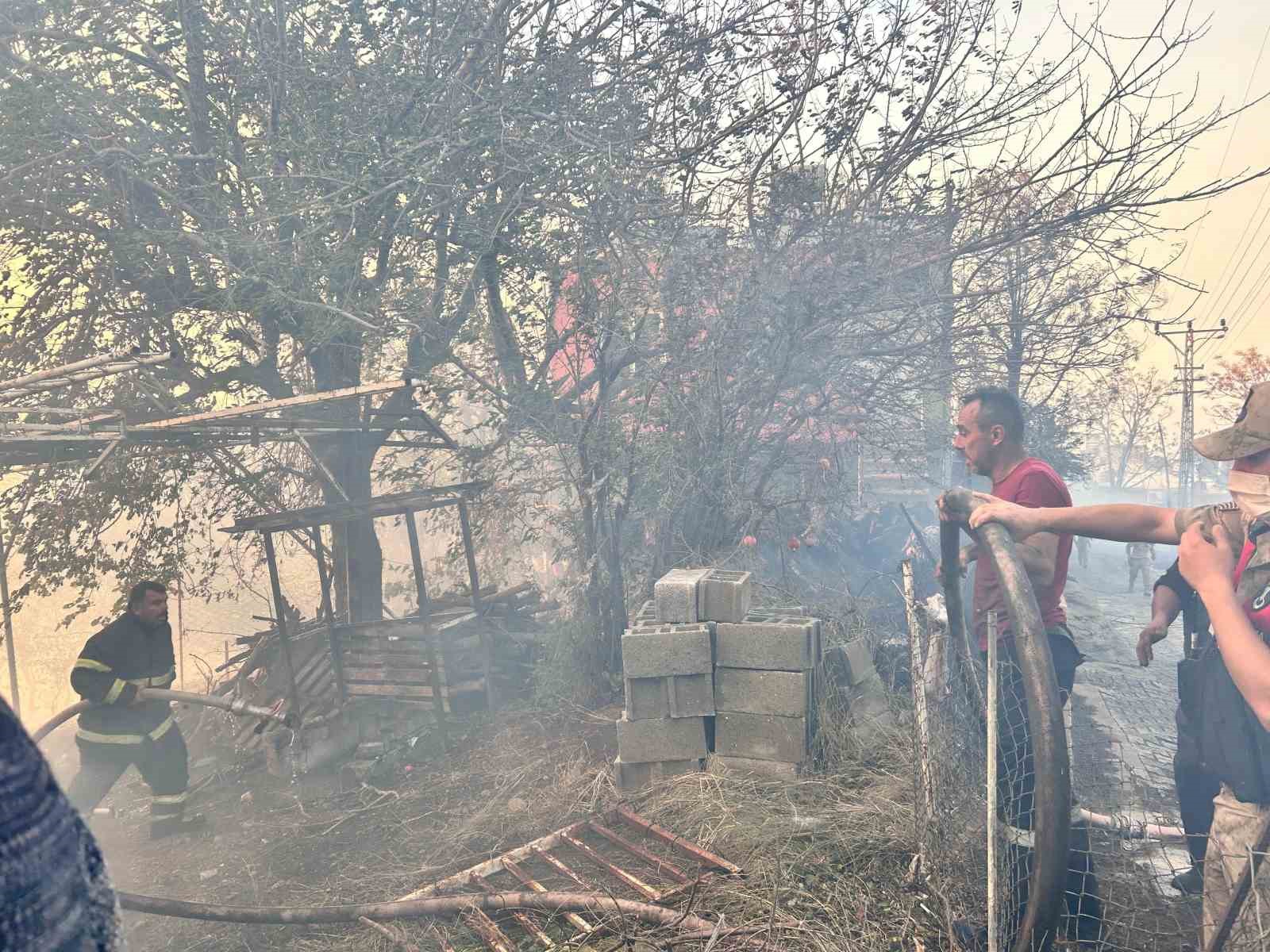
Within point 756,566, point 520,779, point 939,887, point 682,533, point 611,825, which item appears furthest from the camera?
point 756,566

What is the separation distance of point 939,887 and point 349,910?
3.24 m

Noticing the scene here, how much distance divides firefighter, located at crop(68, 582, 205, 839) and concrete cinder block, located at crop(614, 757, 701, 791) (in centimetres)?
429

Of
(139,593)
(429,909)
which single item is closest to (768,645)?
(429,909)

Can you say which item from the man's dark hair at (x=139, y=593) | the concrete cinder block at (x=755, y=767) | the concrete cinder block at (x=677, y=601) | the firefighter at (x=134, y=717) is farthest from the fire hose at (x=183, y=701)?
the concrete cinder block at (x=755, y=767)

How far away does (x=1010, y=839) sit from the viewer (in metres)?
3.18

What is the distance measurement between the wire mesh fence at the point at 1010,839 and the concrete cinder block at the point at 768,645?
Result: 0.94 m

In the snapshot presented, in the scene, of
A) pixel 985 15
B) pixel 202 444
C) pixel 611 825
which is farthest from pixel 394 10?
pixel 611 825

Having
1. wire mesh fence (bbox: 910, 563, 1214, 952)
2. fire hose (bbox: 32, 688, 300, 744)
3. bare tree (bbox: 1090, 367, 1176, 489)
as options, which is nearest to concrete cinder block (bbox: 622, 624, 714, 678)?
wire mesh fence (bbox: 910, 563, 1214, 952)

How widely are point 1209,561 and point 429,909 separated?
13.5 feet

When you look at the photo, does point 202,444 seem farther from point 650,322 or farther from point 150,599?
point 650,322

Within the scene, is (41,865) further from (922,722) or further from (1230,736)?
(922,722)

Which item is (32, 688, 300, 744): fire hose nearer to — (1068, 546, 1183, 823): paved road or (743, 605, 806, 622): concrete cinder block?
(743, 605, 806, 622): concrete cinder block

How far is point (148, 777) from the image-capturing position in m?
7.11

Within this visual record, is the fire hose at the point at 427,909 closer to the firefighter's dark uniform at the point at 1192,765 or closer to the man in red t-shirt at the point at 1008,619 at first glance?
the man in red t-shirt at the point at 1008,619
